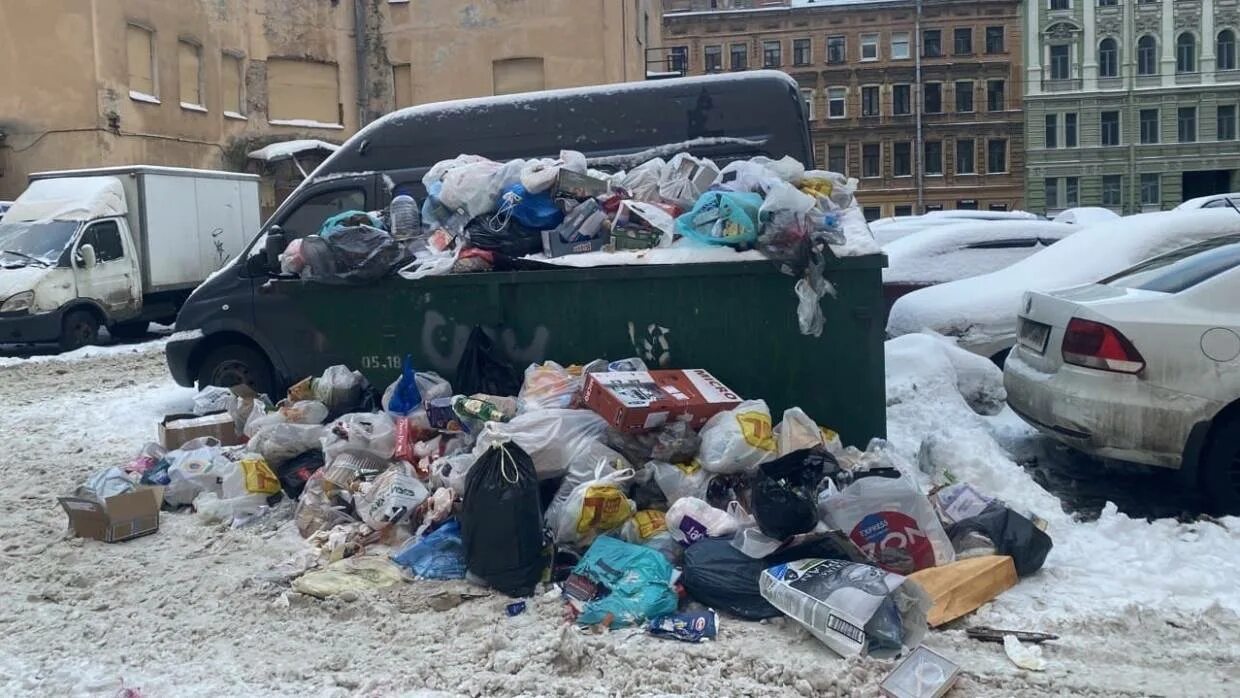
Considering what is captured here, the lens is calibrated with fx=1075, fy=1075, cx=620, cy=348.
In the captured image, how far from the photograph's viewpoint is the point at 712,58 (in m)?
59.5

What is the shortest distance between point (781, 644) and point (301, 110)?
87.1 feet

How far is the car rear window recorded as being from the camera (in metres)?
5.51

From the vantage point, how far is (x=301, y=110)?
27938mm

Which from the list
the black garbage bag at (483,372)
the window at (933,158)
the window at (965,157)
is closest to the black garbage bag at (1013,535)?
the black garbage bag at (483,372)

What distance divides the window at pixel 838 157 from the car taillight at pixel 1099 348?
54.1m

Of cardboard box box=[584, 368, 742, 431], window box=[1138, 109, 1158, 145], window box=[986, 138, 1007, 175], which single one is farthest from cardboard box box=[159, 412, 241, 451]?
window box=[1138, 109, 1158, 145]

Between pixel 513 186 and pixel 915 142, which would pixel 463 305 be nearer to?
pixel 513 186

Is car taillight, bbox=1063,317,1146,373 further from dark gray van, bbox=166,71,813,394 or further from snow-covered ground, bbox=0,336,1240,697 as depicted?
dark gray van, bbox=166,71,813,394

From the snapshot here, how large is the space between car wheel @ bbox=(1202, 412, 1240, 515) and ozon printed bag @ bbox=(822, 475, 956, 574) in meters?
1.55

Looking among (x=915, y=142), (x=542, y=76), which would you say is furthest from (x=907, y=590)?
(x=915, y=142)

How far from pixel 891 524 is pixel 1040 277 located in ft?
14.1

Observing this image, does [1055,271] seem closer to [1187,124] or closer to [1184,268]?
[1184,268]

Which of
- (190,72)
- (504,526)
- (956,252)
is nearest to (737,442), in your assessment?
(504,526)

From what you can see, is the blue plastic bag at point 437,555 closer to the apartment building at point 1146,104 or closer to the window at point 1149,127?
the apartment building at point 1146,104
